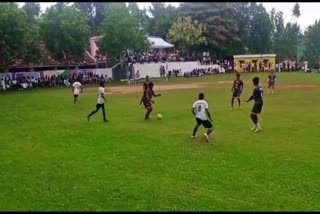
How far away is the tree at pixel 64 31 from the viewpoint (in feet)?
161

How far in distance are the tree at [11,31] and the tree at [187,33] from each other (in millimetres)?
26624

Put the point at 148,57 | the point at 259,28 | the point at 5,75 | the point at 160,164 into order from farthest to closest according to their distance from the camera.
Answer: the point at 259,28 → the point at 148,57 → the point at 5,75 → the point at 160,164

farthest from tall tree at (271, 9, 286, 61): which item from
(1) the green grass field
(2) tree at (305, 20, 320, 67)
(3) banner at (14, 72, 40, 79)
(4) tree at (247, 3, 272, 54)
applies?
(1) the green grass field

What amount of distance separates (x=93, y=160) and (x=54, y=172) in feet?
4.74

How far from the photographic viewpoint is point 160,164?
12.2 meters

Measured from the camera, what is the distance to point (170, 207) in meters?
9.02

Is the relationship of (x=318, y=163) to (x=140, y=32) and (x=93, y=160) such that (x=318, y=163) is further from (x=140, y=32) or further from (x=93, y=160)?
(x=140, y=32)

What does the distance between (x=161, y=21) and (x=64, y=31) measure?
2982 cm

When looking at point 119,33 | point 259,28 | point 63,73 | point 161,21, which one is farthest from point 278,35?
point 63,73

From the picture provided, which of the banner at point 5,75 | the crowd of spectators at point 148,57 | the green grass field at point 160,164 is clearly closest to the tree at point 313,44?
the crowd of spectators at point 148,57

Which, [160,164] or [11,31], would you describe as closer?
[160,164]

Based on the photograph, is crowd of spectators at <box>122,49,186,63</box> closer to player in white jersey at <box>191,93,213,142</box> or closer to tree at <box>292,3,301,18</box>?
tree at <box>292,3,301,18</box>

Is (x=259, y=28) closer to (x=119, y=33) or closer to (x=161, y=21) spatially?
(x=161, y=21)

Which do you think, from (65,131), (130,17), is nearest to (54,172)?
(65,131)
